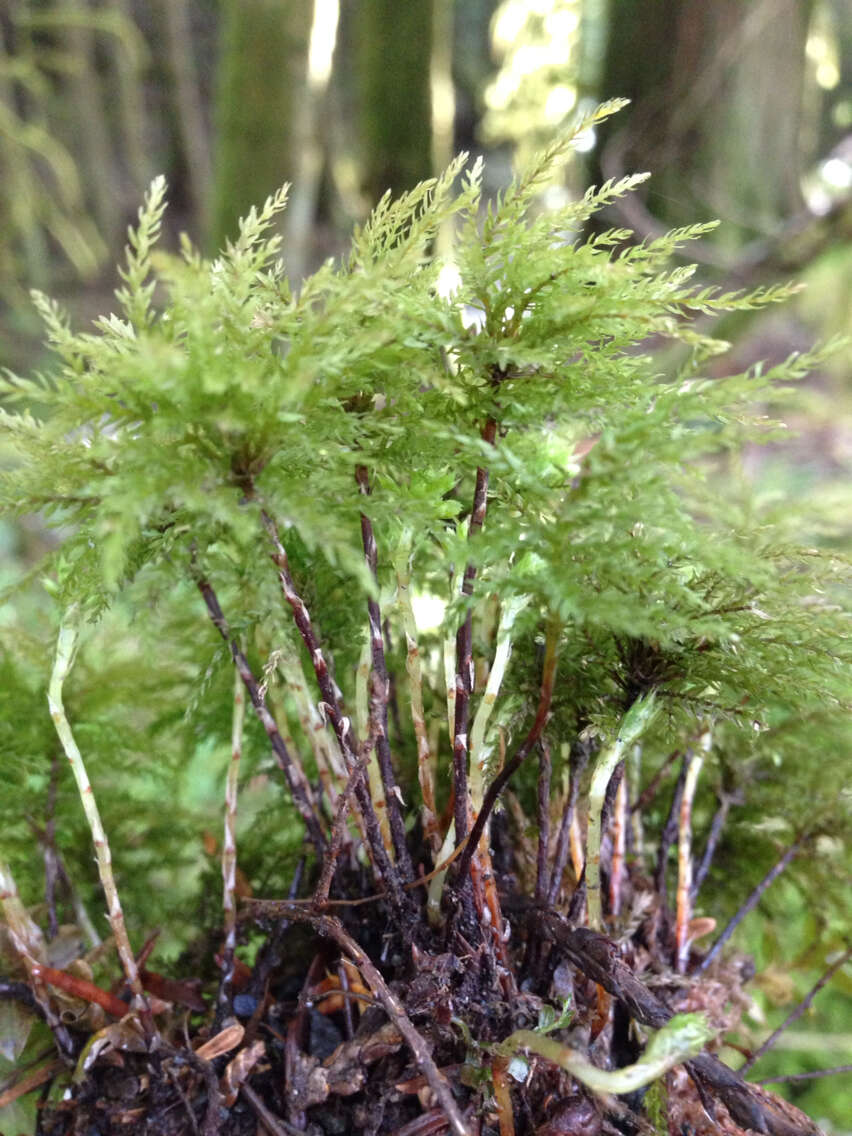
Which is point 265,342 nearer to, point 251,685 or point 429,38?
point 251,685

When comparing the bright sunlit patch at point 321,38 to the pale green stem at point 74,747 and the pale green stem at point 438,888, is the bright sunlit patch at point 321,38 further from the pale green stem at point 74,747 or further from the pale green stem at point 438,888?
the pale green stem at point 438,888

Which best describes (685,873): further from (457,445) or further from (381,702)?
(457,445)

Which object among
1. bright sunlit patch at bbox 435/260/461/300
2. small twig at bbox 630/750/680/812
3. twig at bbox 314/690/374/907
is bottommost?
small twig at bbox 630/750/680/812

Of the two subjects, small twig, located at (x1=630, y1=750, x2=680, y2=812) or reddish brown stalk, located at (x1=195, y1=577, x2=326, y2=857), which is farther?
small twig, located at (x1=630, y1=750, x2=680, y2=812)

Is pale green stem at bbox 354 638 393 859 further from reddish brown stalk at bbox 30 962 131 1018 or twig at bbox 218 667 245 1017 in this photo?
reddish brown stalk at bbox 30 962 131 1018

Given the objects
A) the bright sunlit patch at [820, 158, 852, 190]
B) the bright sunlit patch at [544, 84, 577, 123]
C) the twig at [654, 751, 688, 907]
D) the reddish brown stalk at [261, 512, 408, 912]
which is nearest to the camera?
the reddish brown stalk at [261, 512, 408, 912]

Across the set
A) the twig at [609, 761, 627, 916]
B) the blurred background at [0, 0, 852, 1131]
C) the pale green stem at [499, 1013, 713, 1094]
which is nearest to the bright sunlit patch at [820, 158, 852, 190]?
the blurred background at [0, 0, 852, 1131]

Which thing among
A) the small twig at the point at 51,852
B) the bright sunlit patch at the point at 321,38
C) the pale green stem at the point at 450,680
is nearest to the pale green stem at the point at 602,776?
the pale green stem at the point at 450,680

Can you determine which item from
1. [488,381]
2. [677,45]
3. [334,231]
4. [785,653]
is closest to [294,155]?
[677,45]
